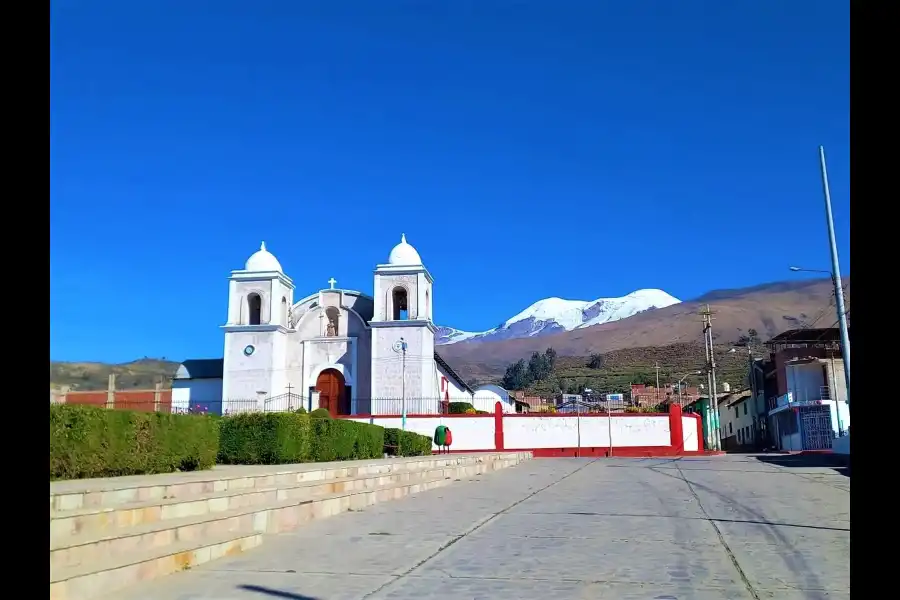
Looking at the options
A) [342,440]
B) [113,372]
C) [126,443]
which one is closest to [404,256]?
[342,440]

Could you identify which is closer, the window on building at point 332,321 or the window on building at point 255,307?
the window on building at point 255,307

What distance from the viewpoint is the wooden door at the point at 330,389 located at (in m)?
37.9

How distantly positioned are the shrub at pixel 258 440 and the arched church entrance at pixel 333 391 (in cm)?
2279

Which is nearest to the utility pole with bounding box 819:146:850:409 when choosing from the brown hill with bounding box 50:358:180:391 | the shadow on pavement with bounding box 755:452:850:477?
the shadow on pavement with bounding box 755:452:850:477

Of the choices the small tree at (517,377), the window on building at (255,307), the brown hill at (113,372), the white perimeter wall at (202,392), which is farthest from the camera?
the small tree at (517,377)

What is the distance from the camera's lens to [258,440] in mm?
14711

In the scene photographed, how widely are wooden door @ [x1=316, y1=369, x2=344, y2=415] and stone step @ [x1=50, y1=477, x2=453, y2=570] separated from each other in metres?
27.8

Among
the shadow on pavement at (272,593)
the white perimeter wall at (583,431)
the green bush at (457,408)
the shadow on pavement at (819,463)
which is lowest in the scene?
the shadow on pavement at (819,463)

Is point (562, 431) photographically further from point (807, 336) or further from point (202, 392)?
point (807, 336)

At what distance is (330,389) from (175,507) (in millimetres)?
31994

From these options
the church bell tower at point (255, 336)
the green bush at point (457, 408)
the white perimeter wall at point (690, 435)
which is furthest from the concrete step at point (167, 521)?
the white perimeter wall at point (690, 435)

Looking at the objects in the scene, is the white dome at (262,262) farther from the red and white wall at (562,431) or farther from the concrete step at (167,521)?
the concrete step at (167,521)

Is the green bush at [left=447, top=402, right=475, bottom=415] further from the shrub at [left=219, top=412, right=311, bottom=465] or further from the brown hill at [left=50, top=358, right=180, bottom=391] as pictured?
the brown hill at [left=50, top=358, right=180, bottom=391]

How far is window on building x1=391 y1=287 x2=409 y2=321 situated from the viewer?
37938mm
